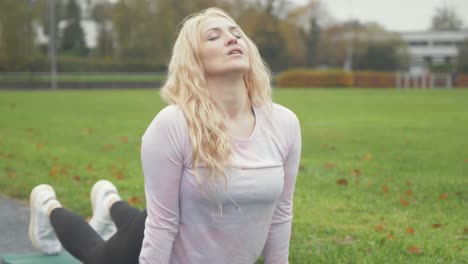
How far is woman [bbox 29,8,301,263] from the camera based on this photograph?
2.85 meters

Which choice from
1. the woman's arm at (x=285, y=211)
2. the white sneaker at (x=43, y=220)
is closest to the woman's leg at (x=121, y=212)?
the white sneaker at (x=43, y=220)

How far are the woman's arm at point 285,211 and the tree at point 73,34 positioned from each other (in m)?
58.7

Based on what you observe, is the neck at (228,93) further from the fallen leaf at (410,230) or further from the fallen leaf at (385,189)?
the fallen leaf at (385,189)

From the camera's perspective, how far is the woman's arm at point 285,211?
315 cm

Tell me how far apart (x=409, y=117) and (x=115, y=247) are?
15287 mm

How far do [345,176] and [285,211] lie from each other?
15.5ft

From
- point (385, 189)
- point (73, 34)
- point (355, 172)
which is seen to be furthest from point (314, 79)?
point (385, 189)

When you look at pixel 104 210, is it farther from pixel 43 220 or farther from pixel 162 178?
pixel 162 178

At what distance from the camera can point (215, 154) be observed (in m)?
2.82

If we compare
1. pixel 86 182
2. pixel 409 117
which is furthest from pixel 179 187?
pixel 409 117

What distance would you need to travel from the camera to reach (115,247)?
3447 mm

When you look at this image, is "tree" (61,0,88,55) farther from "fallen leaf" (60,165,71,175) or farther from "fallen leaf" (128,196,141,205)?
"fallen leaf" (128,196,141,205)

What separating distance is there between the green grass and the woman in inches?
54.1

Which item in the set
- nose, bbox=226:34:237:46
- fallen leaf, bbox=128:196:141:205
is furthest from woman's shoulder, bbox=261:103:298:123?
fallen leaf, bbox=128:196:141:205
